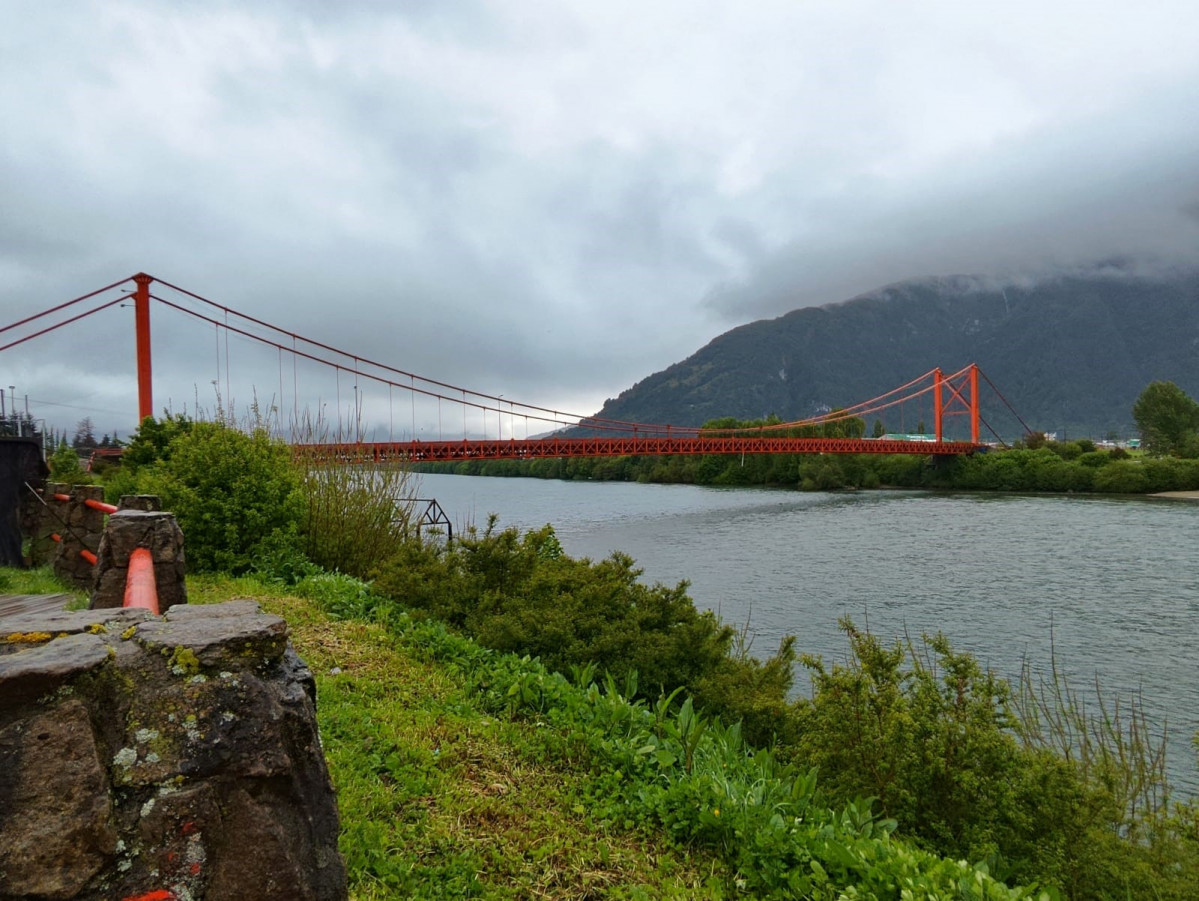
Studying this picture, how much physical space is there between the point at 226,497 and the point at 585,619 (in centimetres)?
418

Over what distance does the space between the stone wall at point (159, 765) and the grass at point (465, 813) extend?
1257 mm

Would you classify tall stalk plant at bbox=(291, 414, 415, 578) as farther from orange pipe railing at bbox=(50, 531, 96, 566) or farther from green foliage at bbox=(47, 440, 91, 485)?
green foliage at bbox=(47, 440, 91, 485)

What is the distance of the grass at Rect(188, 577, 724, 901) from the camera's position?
2.38 meters

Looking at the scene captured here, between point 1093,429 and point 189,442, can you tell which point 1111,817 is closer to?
point 189,442

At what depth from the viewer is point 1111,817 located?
394 cm

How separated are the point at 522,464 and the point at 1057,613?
58321 mm

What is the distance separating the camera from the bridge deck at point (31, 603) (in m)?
4.51

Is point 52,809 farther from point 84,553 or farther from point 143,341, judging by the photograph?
point 143,341

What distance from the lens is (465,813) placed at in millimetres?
2754

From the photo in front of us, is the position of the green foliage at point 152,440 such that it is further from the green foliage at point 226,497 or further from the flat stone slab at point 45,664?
the flat stone slab at point 45,664

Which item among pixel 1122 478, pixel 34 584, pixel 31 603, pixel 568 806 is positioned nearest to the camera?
pixel 568 806

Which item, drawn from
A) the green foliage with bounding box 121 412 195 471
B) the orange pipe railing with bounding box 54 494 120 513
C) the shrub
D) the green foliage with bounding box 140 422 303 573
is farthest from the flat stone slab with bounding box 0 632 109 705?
the shrub

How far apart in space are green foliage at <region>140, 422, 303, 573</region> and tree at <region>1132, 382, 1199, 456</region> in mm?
64215

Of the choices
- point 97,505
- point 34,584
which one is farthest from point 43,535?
point 97,505
